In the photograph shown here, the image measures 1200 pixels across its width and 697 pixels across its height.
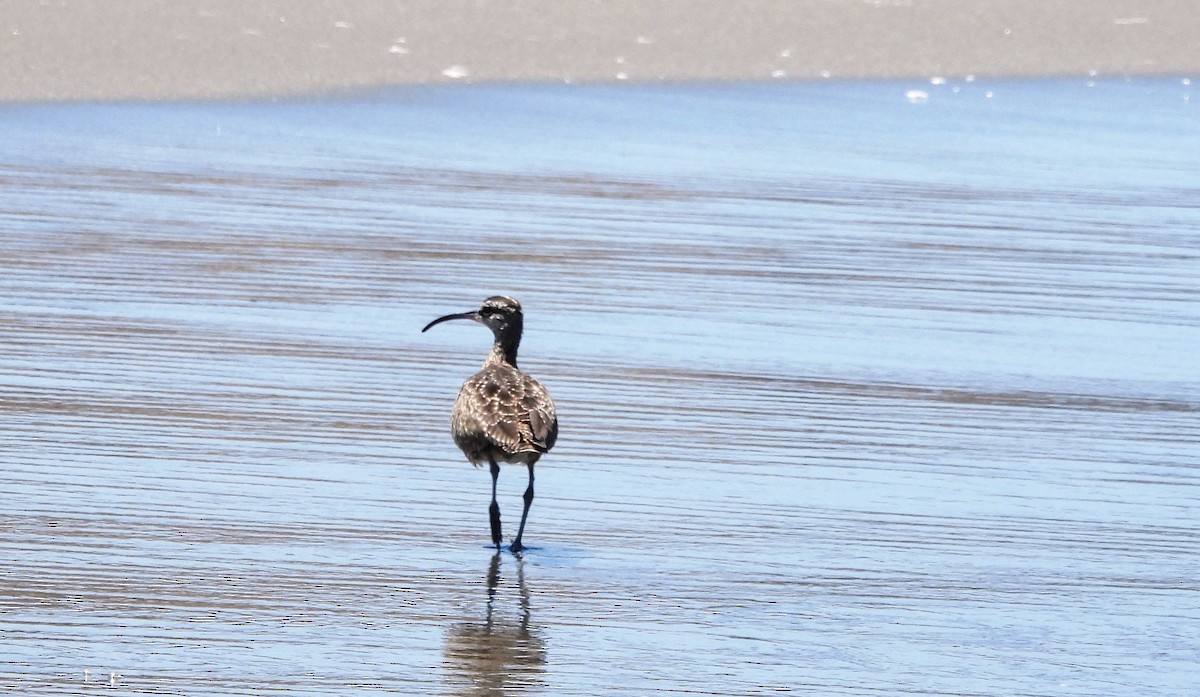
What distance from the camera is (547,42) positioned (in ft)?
64.0

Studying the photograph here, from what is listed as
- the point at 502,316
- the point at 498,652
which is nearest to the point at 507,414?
the point at 502,316

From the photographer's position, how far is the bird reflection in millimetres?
6211

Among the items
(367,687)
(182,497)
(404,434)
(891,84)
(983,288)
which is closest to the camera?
(367,687)

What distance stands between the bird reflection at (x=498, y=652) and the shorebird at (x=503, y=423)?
0.63 metres

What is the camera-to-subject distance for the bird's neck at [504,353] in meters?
8.48

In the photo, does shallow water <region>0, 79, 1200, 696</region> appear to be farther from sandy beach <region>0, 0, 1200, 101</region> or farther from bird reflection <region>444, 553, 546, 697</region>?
sandy beach <region>0, 0, 1200, 101</region>

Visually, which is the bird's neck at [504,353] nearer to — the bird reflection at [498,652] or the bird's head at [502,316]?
the bird's head at [502,316]

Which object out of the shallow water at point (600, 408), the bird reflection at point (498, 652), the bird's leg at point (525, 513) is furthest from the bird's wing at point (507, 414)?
the bird reflection at point (498, 652)

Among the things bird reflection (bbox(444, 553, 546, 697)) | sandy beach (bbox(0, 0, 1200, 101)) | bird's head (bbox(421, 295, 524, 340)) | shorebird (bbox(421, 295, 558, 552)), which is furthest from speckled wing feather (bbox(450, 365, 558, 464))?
sandy beach (bbox(0, 0, 1200, 101))

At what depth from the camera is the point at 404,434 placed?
8852 mm

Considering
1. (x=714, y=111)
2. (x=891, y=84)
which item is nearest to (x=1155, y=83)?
(x=891, y=84)

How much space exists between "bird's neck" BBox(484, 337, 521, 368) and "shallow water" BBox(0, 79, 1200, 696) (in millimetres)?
411

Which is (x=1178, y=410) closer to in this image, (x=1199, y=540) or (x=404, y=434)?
(x=1199, y=540)

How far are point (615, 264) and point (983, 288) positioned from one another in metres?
1.90
